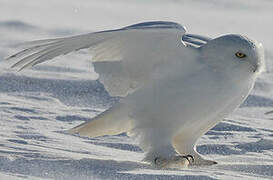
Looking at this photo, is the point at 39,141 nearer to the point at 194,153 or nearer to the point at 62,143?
the point at 62,143

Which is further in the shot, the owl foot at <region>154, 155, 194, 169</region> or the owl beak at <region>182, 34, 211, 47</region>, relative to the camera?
the owl beak at <region>182, 34, 211, 47</region>

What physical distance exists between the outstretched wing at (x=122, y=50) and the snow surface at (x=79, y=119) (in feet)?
1.24

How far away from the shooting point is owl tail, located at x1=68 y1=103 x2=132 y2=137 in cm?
442

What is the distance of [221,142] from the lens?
498cm

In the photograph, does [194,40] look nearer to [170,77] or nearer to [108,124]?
[170,77]

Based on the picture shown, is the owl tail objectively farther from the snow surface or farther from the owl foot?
the owl foot

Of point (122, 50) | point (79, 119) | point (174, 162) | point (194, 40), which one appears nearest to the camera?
point (174, 162)

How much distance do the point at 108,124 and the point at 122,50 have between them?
37cm

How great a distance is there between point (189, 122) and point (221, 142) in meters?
0.76

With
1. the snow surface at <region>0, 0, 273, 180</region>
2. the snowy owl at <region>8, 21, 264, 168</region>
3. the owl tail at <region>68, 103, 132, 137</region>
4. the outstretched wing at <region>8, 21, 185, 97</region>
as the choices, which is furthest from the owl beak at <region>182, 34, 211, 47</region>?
the snow surface at <region>0, 0, 273, 180</region>

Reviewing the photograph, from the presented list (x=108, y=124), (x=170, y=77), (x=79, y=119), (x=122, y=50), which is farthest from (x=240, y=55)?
(x=79, y=119)

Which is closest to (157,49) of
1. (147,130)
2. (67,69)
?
(147,130)

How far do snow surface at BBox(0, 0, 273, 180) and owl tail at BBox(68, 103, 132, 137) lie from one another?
96mm

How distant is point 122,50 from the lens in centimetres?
441
